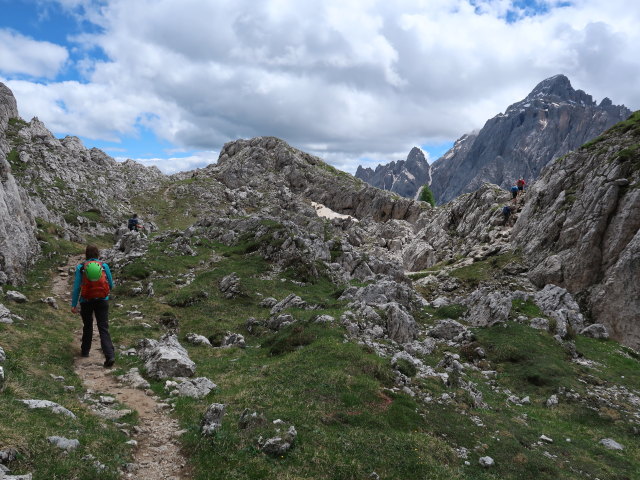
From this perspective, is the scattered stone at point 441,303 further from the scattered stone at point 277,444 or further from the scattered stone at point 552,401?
the scattered stone at point 277,444

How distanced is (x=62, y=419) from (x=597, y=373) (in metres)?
32.2

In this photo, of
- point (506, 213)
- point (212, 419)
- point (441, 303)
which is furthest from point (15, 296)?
point (506, 213)

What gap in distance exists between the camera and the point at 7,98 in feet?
270

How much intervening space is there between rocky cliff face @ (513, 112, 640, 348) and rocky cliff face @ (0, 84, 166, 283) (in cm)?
5093

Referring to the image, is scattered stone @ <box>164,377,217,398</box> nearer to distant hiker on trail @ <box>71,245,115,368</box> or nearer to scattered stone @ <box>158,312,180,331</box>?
distant hiker on trail @ <box>71,245,115,368</box>

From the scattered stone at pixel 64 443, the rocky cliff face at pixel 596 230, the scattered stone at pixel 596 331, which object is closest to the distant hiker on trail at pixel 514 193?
the rocky cliff face at pixel 596 230

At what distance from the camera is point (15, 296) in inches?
953

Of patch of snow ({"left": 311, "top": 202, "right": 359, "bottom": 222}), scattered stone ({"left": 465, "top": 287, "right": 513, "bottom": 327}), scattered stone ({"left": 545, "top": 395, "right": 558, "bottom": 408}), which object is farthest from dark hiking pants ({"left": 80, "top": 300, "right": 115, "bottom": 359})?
patch of snow ({"left": 311, "top": 202, "right": 359, "bottom": 222})

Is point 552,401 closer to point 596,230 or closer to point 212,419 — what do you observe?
point 212,419

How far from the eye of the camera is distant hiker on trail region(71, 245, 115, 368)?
56.4ft

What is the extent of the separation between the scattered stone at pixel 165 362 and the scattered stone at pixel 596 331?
1381 inches

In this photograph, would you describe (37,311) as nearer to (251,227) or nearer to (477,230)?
(251,227)

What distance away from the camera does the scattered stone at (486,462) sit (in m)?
14.2

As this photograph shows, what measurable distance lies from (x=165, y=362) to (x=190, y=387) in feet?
8.42
